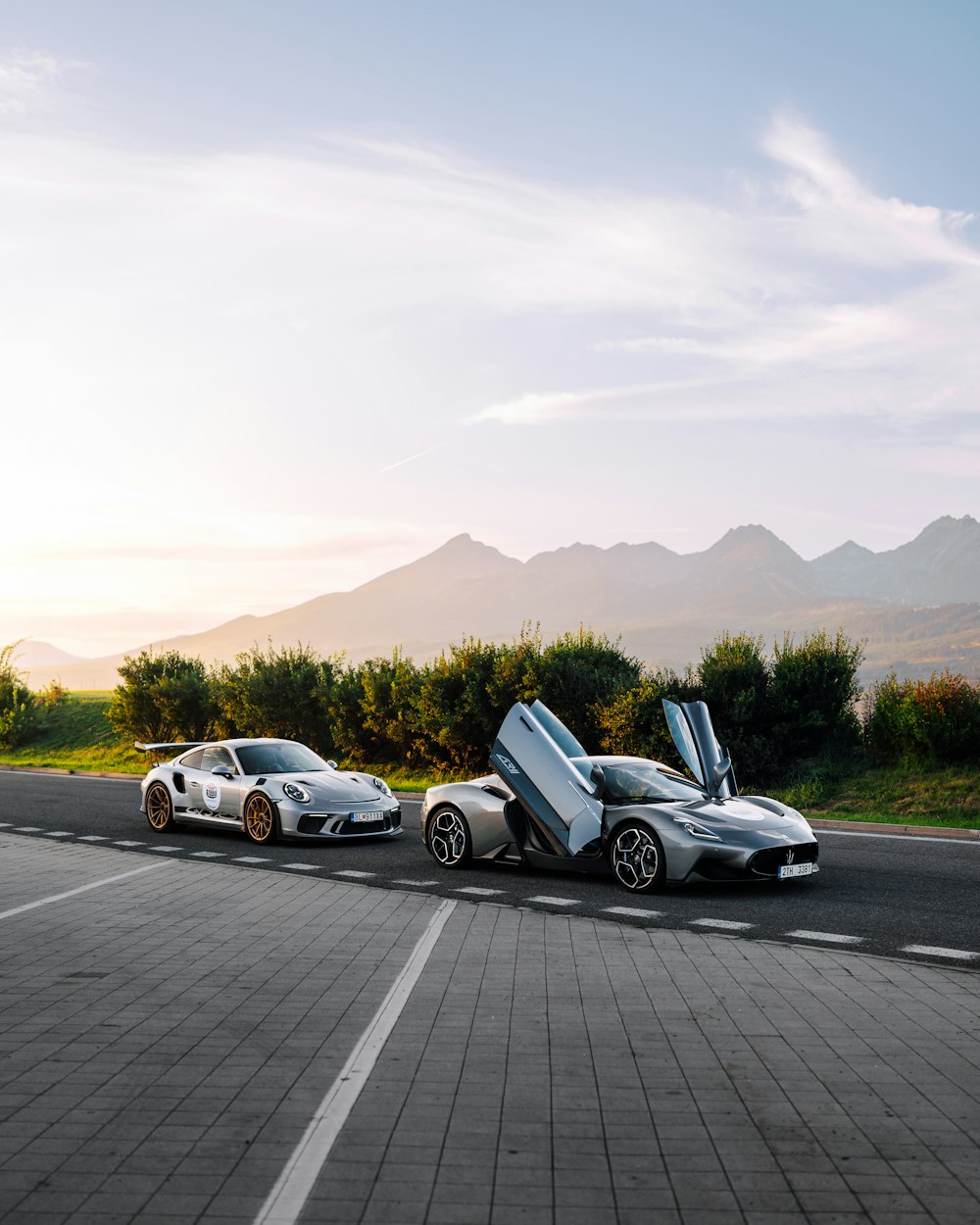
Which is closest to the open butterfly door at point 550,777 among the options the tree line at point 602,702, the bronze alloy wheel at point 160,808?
the bronze alloy wheel at point 160,808

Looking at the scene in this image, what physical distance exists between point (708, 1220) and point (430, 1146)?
1.13 meters

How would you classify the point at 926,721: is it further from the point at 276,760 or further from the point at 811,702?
the point at 276,760

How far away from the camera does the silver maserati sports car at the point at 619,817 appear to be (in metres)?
10.9

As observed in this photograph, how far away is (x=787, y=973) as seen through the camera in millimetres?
7488

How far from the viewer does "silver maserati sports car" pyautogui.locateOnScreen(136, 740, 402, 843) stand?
1506 cm

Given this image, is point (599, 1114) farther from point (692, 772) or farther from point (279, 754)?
point (279, 754)

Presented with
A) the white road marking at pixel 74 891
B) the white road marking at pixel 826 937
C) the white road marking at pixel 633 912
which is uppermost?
the white road marking at pixel 74 891

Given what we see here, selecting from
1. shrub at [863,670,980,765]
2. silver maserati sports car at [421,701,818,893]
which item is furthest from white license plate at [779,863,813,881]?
shrub at [863,670,980,765]

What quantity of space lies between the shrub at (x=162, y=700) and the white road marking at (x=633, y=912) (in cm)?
2585

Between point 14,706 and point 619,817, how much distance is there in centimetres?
3583

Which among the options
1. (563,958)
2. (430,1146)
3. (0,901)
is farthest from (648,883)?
(430,1146)

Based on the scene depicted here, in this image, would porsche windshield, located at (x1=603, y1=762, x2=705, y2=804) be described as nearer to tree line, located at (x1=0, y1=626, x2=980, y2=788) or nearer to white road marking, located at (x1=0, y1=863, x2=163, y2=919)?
white road marking, located at (x1=0, y1=863, x2=163, y2=919)

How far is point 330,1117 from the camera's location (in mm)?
4742

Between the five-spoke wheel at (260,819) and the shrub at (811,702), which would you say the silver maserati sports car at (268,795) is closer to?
the five-spoke wheel at (260,819)
